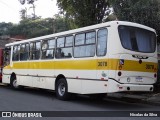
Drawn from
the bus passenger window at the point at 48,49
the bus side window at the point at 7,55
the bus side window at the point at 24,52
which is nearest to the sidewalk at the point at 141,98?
the bus passenger window at the point at 48,49

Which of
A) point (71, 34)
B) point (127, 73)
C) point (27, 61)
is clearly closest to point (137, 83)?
point (127, 73)

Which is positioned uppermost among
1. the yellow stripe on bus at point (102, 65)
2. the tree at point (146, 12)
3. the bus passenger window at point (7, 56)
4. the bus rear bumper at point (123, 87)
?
the tree at point (146, 12)

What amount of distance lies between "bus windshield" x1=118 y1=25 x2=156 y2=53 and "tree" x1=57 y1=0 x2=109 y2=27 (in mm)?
9803

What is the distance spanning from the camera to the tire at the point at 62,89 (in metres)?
14.5

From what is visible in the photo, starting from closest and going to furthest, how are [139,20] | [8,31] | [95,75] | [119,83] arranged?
1. [119,83]
2. [95,75]
3. [139,20]
4. [8,31]

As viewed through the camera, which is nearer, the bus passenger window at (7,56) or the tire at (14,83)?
the tire at (14,83)

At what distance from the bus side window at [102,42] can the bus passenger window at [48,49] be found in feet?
12.0

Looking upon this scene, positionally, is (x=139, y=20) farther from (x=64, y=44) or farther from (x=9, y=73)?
(x=9, y=73)

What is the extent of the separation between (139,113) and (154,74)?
2657mm

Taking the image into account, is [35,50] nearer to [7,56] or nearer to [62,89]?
[62,89]

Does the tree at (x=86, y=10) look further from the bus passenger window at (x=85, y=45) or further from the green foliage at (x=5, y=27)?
the green foliage at (x=5, y=27)

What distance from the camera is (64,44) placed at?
14961 millimetres

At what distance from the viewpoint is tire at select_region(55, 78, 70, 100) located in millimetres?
14500

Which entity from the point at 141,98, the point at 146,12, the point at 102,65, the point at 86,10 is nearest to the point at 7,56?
the point at 86,10
